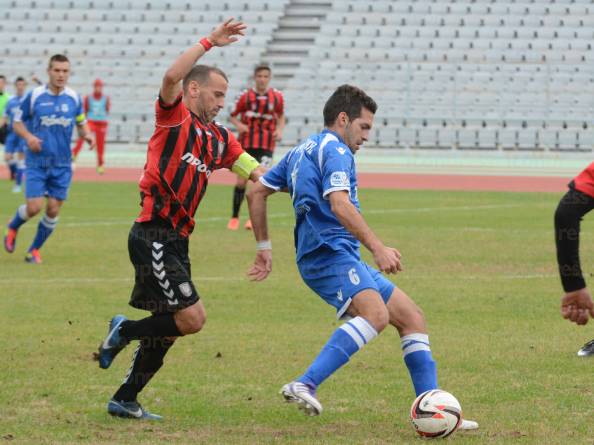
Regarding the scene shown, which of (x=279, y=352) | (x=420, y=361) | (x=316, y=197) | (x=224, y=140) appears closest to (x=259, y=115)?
(x=279, y=352)

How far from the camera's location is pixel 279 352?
A: 27.7ft

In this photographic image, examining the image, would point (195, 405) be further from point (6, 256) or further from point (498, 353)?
point (6, 256)

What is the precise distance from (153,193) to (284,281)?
5.71m

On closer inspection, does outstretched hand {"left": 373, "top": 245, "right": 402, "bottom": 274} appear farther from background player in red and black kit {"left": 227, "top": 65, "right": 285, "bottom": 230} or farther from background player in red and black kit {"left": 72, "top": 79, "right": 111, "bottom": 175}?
background player in red and black kit {"left": 72, "top": 79, "right": 111, "bottom": 175}

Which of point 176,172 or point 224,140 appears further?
point 224,140

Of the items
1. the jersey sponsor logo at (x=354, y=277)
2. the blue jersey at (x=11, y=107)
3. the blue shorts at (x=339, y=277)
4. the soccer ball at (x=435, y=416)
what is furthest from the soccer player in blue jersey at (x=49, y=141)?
the blue jersey at (x=11, y=107)

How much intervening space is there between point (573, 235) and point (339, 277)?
1692 mm

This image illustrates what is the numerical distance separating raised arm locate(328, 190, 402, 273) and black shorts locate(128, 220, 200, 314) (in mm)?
964

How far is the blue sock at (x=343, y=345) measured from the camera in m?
5.98

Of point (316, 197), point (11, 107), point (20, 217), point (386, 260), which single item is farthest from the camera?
point (11, 107)

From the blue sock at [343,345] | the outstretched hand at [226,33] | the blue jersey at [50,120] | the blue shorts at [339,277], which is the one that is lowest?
the blue jersey at [50,120]

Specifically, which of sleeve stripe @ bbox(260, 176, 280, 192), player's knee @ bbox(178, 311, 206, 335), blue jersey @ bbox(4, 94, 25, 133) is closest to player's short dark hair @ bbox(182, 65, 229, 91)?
sleeve stripe @ bbox(260, 176, 280, 192)

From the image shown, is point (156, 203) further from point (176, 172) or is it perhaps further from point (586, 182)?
point (586, 182)

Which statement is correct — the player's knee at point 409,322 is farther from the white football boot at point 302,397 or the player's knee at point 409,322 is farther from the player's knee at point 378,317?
the white football boot at point 302,397
